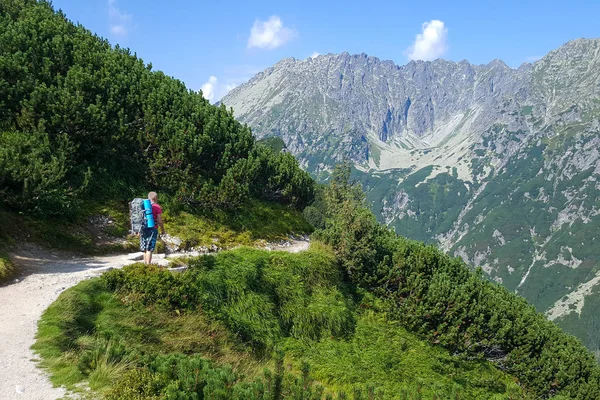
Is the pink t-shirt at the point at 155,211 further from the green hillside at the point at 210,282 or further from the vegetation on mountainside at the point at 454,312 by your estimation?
the vegetation on mountainside at the point at 454,312

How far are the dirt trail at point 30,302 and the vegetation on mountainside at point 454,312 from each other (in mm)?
7992

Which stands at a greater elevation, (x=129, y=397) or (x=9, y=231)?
(x=9, y=231)

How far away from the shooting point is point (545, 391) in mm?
16812

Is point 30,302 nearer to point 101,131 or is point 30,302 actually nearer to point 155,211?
point 155,211

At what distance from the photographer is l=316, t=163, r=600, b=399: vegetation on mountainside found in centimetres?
1680

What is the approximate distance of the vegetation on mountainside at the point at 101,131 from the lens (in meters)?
16.3

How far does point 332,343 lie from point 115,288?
23.7 feet

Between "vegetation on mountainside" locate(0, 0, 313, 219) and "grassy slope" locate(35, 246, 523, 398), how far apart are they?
19.2 feet

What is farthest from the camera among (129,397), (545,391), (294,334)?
(545,391)

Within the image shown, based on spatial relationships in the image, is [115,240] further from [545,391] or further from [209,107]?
[545,391]

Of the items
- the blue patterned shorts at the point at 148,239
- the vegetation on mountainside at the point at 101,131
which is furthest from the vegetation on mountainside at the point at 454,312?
the blue patterned shorts at the point at 148,239

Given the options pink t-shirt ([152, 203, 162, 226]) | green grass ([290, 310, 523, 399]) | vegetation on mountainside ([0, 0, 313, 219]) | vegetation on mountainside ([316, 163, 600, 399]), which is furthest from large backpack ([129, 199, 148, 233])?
vegetation on mountainside ([316, 163, 600, 399])

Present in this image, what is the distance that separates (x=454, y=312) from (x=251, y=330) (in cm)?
854

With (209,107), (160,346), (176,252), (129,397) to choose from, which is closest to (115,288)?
(160,346)
